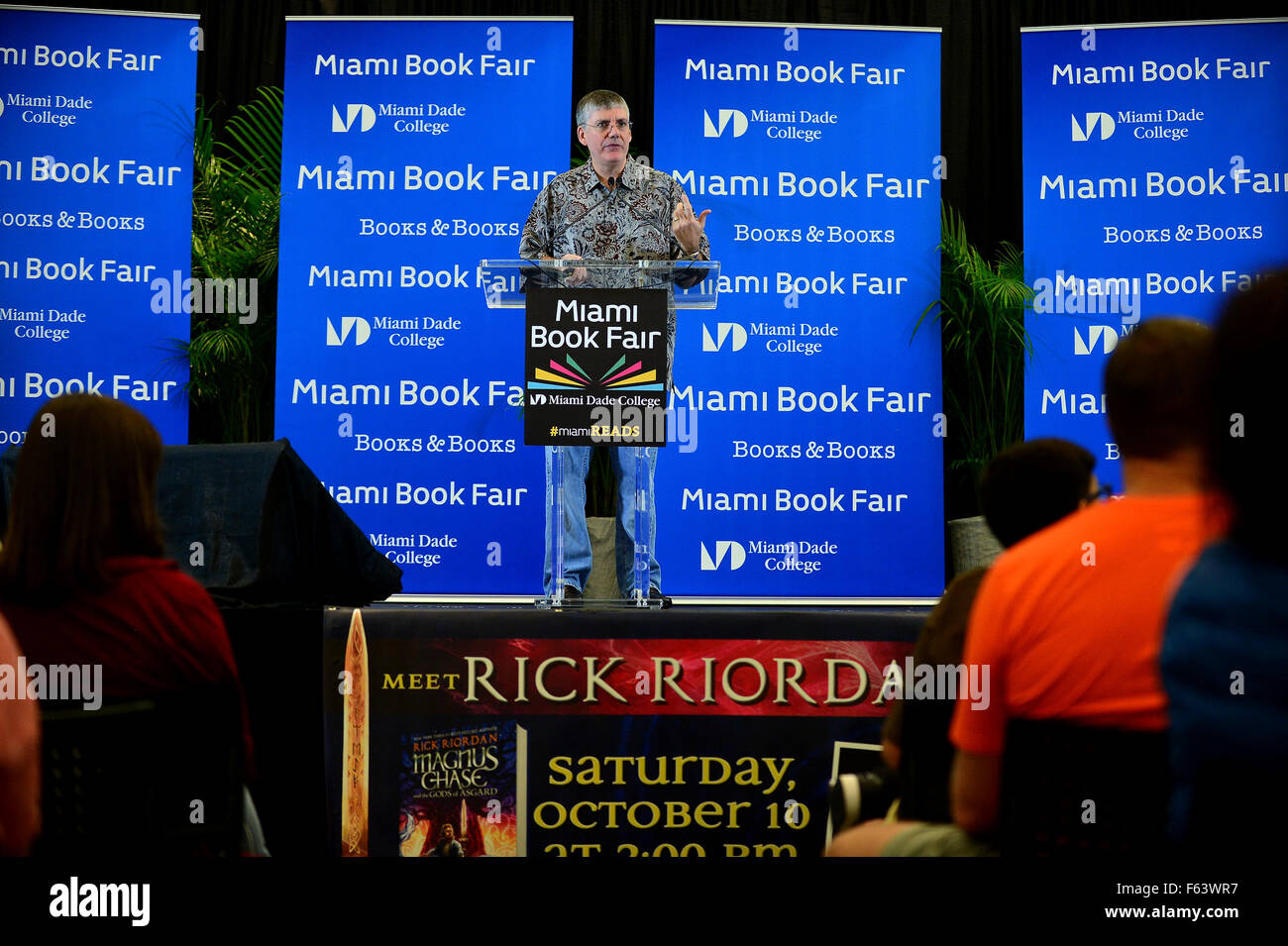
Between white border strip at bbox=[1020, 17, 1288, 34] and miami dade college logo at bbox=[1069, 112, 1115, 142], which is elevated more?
white border strip at bbox=[1020, 17, 1288, 34]

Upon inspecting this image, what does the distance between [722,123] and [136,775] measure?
408 cm

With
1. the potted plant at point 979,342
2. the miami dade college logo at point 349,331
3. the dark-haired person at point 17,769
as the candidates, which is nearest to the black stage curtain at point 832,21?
the potted plant at point 979,342

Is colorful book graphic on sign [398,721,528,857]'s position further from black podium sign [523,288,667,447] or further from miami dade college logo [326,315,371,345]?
miami dade college logo [326,315,371,345]

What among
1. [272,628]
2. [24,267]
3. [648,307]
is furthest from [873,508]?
[24,267]

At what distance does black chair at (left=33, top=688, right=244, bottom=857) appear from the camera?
1.44 m

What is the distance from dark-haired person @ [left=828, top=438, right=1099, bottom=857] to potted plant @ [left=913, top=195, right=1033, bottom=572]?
3.33m

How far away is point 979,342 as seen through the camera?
5.08 meters

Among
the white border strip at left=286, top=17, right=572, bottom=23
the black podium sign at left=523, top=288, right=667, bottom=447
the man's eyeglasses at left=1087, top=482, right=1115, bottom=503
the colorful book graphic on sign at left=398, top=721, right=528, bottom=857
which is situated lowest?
the colorful book graphic on sign at left=398, top=721, right=528, bottom=857

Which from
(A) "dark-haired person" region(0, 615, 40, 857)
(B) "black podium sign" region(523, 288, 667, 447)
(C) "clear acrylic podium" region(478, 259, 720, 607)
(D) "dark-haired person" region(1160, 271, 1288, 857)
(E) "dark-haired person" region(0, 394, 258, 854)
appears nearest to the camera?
(D) "dark-haired person" region(1160, 271, 1288, 857)

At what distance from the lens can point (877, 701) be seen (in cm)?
256

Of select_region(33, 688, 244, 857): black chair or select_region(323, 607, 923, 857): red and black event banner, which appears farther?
select_region(323, 607, 923, 857): red and black event banner

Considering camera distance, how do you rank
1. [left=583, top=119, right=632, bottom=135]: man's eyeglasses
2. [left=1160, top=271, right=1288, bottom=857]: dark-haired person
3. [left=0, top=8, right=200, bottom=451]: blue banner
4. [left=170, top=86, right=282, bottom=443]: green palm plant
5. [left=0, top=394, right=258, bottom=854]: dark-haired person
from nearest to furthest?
1. [left=1160, top=271, right=1288, bottom=857]: dark-haired person
2. [left=0, top=394, right=258, bottom=854]: dark-haired person
3. [left=583, top=119, right=632, bottom=135]: man's eyeglasses
4. [left=0, top=8, right=200, bottom=451]: blue banner
5. [left=170, top=86, right=282, bottom=443]: green palm plant

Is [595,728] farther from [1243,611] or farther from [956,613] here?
[1243,611]

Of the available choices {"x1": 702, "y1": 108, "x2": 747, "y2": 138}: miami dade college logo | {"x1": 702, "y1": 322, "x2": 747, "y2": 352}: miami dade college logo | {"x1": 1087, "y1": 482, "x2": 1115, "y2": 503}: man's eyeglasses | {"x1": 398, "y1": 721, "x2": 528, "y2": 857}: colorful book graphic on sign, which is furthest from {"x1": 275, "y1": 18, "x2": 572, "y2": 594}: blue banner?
{"x1": 1087, "y1": 482, "x2": 1115, "y2": 503}: man's eyeglasses
